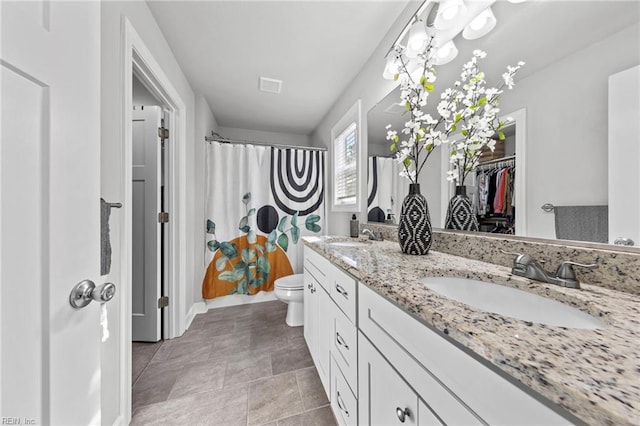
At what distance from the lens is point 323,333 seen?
127 centimetres

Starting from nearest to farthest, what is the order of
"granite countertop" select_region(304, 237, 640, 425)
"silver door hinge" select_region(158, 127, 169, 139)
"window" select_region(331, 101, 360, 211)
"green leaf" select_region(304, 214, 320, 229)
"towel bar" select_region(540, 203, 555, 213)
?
1. "granite countertop" select_region(304, 237, 640, 425)
2. "towel bar" select_region(540, 203, 555, 213)
3. "silver door hinge" select_region(158, 127, 169, 139)
4. "window" select_region(331, 101, 360, 211)
5. "green leaf" select_region(304, 214, 320, 229)

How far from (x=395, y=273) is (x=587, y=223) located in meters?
0.57

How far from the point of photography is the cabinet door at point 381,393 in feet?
1.85

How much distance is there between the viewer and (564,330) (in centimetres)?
41

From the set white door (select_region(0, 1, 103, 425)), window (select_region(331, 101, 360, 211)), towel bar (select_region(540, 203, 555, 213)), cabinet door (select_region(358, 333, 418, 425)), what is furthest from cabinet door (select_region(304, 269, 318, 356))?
towel bar (select_region(540, 203, 555, 213))

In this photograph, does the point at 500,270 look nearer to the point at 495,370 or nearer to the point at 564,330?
the point at 564,330

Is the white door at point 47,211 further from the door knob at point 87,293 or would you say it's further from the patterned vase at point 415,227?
the patterned vase at point 415,227

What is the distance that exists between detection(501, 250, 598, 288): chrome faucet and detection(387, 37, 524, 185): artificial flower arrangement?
464 millimetres

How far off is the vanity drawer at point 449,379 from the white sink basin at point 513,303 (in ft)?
0.59

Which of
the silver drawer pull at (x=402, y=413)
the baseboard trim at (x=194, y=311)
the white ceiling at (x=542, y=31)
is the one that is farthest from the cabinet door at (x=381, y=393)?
the baseboard trim at (x=194, y=311)

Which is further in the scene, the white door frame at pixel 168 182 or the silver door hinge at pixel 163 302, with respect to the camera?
the silver door hinge at pixel 163 302

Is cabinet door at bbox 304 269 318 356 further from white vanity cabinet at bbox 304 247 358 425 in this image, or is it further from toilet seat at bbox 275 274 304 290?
toilet seat at bbox 275 274 304 290

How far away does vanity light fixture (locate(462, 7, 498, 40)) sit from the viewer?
944 millimetres

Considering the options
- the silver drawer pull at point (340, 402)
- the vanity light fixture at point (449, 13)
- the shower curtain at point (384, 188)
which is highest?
the vanity light fixture at point (449, 13)
